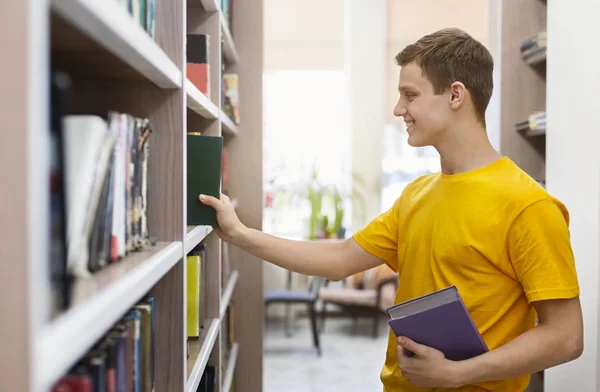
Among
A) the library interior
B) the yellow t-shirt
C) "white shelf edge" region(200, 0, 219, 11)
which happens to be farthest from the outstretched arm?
"white shelf edge" region(200, 0, 219, 11)

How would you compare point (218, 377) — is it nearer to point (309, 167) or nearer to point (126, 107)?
point (126, 107)

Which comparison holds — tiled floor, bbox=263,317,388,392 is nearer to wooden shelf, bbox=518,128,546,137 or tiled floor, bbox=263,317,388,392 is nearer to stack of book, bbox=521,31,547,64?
wooden shelf, bbox=518,128,546,137

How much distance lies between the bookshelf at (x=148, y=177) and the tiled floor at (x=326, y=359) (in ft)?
5.65

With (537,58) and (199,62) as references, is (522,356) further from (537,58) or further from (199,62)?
(537,58)

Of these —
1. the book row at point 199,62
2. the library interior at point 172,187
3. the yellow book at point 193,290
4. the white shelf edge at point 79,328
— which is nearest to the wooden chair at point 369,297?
Answer: the library interior at point 172,187

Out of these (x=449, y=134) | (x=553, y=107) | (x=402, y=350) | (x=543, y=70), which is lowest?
(x=402, y=350)

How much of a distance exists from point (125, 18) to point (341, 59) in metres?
5.73

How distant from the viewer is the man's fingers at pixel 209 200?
4.80 ft

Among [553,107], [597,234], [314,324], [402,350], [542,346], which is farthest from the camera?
[314,324]

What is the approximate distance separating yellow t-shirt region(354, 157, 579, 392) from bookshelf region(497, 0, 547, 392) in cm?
166

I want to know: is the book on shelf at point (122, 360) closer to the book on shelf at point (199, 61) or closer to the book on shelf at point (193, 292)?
the book on shelf at point (193, 292)

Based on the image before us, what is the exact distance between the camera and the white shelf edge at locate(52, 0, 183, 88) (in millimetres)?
590

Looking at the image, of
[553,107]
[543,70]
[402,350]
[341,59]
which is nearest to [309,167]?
[341,59]

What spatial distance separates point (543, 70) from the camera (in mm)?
3105
